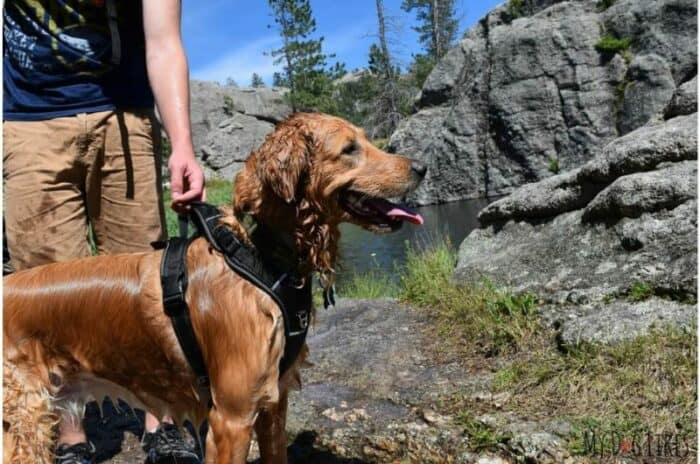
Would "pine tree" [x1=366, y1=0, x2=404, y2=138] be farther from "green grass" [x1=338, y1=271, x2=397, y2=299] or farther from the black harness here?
the black harness

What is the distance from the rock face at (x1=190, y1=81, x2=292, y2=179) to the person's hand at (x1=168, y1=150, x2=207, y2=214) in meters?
35.0

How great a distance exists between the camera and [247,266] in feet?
9.43

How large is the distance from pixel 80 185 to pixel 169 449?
1.72 metres

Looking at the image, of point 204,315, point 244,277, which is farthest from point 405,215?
point 204,315

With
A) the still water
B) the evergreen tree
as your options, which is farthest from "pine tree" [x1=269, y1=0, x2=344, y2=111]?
the still water

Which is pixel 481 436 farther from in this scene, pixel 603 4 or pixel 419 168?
pixel 603 4

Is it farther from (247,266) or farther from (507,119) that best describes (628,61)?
(247,266)

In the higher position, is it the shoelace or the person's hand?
the person's hand

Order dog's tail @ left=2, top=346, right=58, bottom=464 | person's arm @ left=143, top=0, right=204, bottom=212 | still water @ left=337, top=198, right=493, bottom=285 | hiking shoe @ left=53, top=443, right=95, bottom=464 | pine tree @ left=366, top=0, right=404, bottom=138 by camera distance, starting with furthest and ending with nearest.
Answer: pine tree @ left=366, top=0, right=404, bottom=138 < still water @ left=337, top=198, right=493, bottom=285 < hiking shoe @ left=53, top=443, right=95, bottom=464 < person's arm @ left=143, top=0, right=204, bottom=212 < dog's tail @ left=2, top=346, right=58, bottom=464

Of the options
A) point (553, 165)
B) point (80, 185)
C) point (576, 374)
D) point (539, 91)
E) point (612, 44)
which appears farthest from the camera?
point (539, 91)

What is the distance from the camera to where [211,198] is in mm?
24469

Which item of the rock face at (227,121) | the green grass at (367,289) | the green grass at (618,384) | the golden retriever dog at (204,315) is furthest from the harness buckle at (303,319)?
the rock face at (227,121)

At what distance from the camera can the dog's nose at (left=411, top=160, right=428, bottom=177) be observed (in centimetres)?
324

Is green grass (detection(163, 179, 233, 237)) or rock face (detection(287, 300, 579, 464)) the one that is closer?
rock face (detection(287, 300, 579, 464))
